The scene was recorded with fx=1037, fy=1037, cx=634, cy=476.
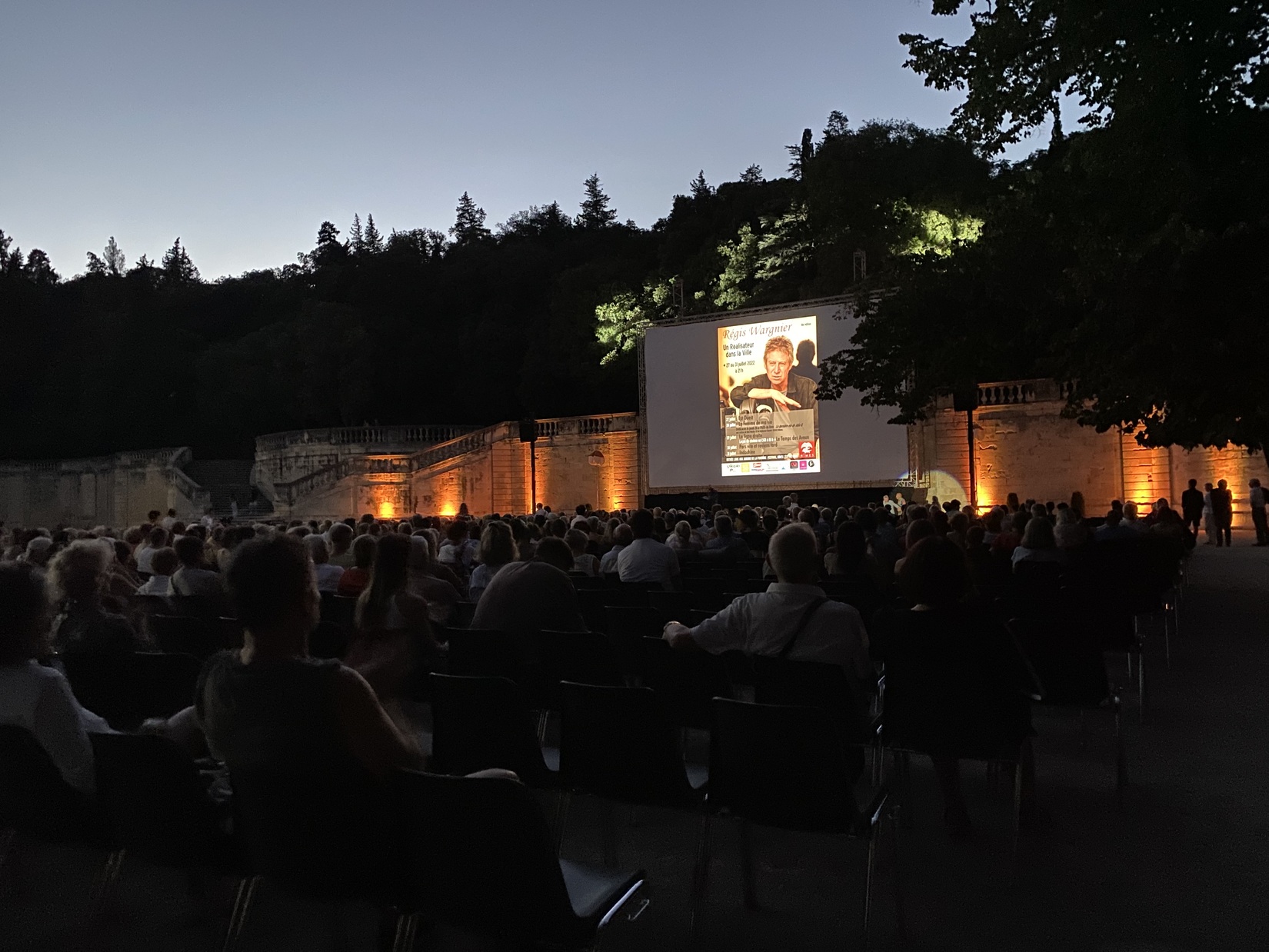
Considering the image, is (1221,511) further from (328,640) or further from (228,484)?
(228,484)

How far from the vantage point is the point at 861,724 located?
4027 mm

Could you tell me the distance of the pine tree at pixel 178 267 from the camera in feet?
219

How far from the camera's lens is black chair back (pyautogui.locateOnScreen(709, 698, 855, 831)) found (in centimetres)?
309

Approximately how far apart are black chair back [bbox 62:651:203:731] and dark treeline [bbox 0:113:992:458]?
85.6ft

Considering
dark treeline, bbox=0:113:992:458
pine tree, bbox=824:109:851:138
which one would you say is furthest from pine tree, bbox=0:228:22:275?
pine tree, bbox=824:109:851:138

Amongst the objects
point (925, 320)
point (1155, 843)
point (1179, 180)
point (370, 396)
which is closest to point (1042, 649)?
point (1155, 843)

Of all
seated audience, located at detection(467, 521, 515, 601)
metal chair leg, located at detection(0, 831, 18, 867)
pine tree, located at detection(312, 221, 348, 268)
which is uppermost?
pine tree, located at detection(312, 221, 348, 268)

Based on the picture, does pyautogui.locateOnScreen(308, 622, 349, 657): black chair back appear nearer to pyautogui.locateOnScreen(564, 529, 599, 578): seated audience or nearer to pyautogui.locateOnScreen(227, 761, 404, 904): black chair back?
pyautogui.locateOnScreen(227, 761, 404, 904): black chair back

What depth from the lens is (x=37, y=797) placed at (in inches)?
119

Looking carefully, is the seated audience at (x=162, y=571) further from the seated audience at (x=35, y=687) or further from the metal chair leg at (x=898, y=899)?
the metal chair leg at (x=898, y=899)

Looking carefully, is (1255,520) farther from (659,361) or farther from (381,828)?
(381,828)

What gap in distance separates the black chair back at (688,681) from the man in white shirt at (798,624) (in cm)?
9

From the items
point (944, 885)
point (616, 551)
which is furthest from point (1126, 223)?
point (944, 885)

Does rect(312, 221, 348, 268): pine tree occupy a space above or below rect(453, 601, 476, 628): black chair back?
above
